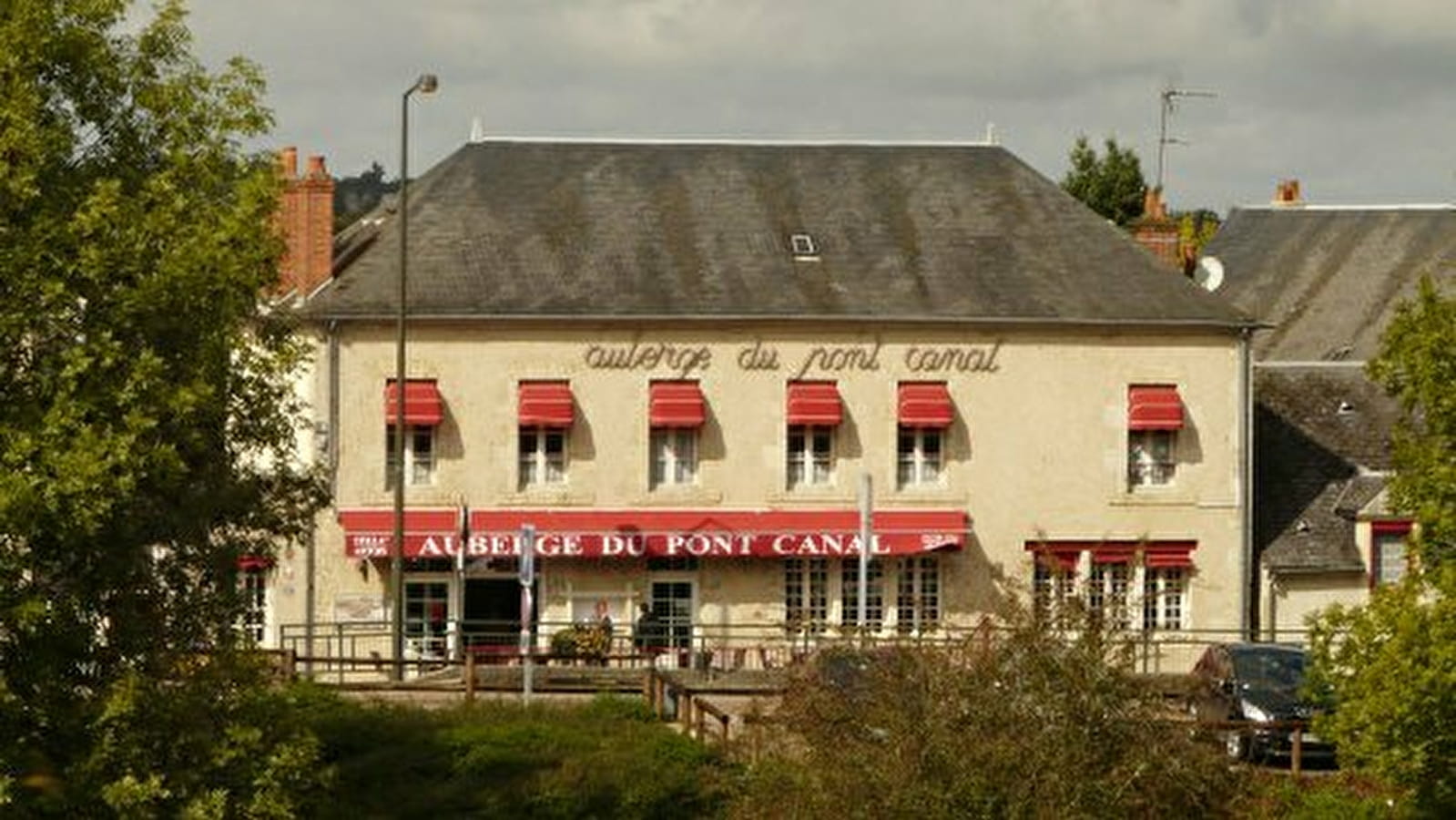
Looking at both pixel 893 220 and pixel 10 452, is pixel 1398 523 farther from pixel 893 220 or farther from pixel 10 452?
pixel 10 452

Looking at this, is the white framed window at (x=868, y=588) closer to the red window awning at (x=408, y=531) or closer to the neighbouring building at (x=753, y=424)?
the neighbouring building at (x=753, y=424)

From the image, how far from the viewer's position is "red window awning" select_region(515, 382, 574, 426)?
59.1m

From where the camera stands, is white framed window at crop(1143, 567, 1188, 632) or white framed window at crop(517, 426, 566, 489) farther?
white framed window at crop(1143, 567, 1188, 632)

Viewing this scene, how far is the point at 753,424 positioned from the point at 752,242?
355 centimetres

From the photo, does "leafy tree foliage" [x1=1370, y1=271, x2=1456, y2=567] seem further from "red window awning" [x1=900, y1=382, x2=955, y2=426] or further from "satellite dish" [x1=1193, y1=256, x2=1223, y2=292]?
"satellite dish" [x1=1193, y1=256, x2=1223, y2=292]

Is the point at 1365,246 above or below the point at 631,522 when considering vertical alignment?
above

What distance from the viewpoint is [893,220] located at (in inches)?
2475

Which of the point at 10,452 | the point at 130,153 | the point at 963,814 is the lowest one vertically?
the point at 963,814

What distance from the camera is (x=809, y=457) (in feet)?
198

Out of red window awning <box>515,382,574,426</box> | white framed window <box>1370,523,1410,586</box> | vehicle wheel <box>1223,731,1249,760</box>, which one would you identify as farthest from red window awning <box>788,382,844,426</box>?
vehicle wheel <box>1223,731,1249,760</box>

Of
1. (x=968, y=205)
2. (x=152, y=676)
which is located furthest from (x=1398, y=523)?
(x=152, y=676)

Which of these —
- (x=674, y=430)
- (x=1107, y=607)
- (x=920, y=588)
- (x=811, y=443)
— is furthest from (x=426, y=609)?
(x=1107, y=607)

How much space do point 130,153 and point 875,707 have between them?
839 cm

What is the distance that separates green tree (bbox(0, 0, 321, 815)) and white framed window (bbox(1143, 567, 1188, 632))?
29905 mm
